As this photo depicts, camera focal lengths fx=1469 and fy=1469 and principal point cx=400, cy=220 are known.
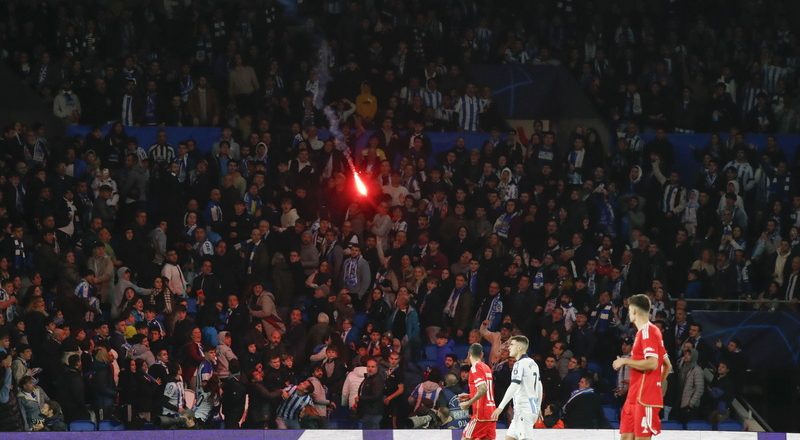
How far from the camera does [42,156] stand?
→ 77.8 feet

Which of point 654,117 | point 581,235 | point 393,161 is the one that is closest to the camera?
point 581,235

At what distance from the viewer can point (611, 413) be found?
20797 mm

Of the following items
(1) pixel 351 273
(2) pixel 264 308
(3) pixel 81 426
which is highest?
(1) pixel 351 273

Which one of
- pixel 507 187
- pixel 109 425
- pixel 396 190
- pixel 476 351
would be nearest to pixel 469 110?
pixel 507 187

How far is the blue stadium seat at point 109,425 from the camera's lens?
64.1 ft

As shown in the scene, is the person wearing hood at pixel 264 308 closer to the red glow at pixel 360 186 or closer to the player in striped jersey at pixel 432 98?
the red glow at pixel 360 186

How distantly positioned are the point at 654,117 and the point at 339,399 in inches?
370

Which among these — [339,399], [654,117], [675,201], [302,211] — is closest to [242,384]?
[339,399]

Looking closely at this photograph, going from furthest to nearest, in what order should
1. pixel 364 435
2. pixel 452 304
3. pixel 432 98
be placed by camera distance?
pixel 432 98 < pixel 452 304 < pixel 364 435

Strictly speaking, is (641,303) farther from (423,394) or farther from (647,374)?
(423,394)

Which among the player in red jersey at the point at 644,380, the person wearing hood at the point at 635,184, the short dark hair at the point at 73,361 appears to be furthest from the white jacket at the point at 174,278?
the player in red jersey at the point at 644,380

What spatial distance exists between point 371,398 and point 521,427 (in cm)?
515

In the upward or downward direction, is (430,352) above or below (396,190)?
below

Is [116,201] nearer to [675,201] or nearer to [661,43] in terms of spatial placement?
[675,201]
